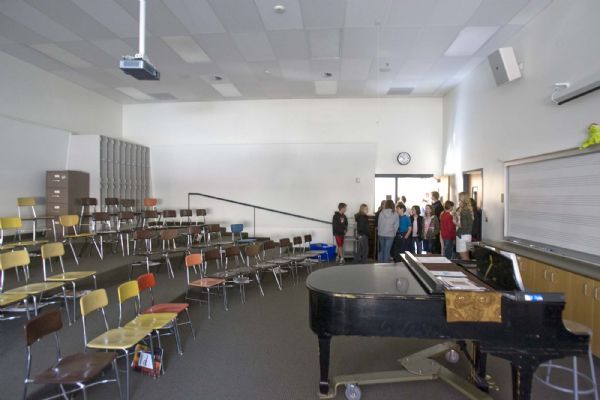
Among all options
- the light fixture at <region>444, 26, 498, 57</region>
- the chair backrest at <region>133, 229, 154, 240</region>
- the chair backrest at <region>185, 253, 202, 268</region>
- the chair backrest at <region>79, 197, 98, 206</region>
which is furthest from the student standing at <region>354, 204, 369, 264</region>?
the chair backrest at <region>79, 197, 98, 206</region>

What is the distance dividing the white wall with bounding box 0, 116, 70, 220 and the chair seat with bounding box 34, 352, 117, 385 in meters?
6.08

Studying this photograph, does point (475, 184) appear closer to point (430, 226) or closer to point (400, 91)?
point (430, 226)

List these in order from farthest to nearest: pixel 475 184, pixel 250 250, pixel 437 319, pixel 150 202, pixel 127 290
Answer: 1. pixel 150 202
2. pixel 475 184
3. pixel 250 250
4. pixel 127 290
5. pixel 437 319

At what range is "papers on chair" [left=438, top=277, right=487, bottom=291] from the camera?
2.42 metres

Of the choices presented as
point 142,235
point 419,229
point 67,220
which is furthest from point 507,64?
point 67,220

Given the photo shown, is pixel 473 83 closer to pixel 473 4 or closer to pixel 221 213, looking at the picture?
pixel 473 4

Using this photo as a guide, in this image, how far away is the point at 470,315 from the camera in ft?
7.49

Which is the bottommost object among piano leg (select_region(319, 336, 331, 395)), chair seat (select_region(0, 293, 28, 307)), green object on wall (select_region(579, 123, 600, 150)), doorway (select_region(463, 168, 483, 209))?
piano leg (select_region(319, 336, 331, 395))

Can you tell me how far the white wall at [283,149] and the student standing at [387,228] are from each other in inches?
81.3

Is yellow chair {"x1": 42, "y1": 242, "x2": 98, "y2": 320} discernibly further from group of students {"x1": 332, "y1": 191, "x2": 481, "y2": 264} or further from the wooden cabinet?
group of students {"x1": 332, "y1": 191, "x2": 481, "y2": 264}

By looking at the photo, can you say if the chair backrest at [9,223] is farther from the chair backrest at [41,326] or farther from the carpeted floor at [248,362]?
the chair backrest at [41,326]

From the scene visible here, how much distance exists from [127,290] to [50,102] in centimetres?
671

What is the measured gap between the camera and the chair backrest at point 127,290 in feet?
10.9

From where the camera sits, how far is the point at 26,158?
290 inches
